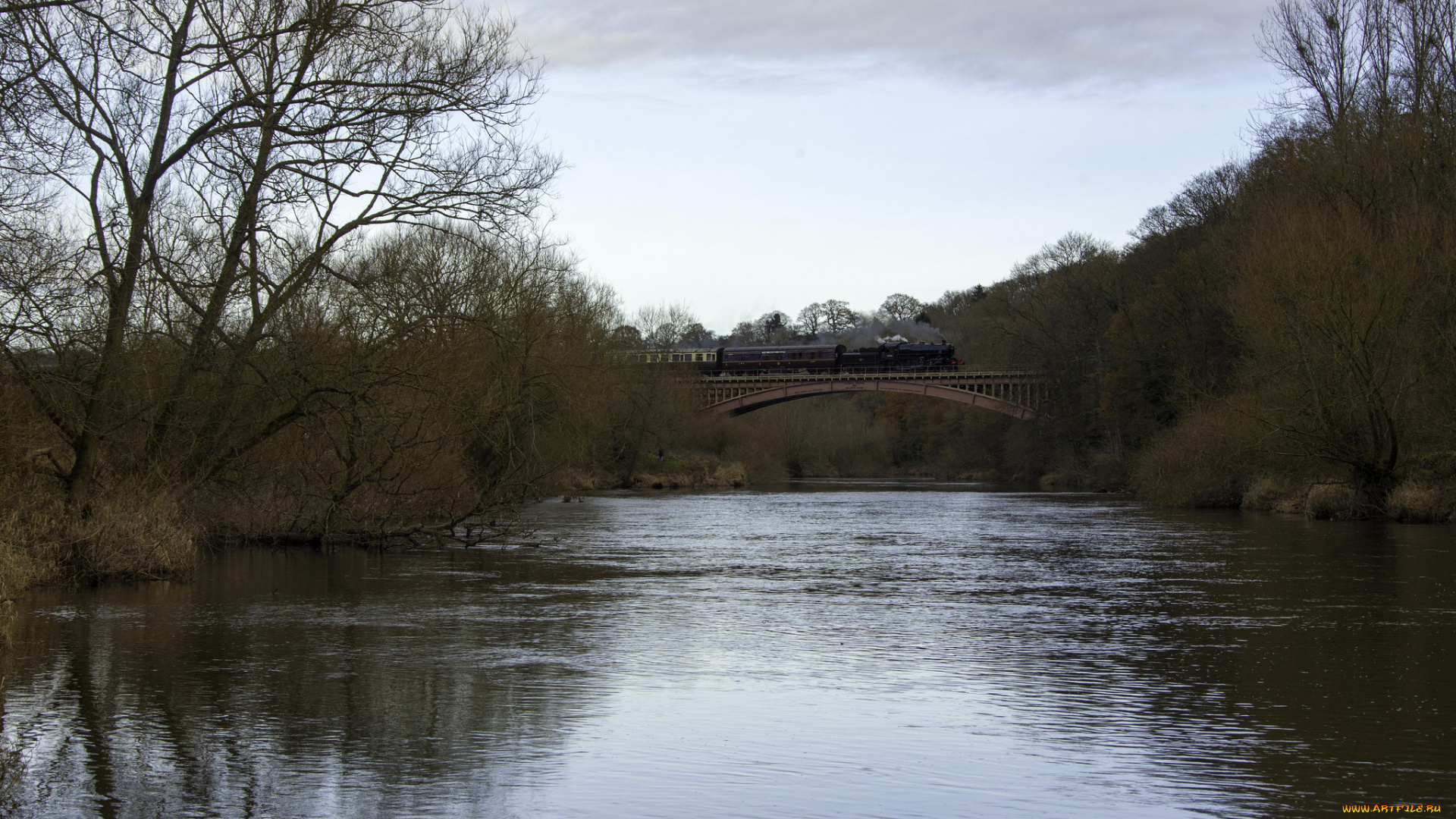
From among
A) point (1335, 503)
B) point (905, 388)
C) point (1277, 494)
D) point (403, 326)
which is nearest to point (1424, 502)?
point (1335, 503)

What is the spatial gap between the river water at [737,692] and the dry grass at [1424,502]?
11.0m

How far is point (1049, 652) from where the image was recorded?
11.3 m

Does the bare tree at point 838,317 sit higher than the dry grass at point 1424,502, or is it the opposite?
the bare tree at point 838,317

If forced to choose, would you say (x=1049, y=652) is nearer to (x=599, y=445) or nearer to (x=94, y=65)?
(x=94, y=65)

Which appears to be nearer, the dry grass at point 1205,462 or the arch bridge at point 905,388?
the dry grass at point 1205,462

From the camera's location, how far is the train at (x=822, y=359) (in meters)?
81.5

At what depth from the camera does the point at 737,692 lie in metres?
9.42

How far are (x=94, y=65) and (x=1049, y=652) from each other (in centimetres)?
1391

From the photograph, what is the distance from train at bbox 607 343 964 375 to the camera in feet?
267

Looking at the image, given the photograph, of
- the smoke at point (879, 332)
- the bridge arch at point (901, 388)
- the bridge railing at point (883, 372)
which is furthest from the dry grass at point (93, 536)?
the smoke at point (879, 332)

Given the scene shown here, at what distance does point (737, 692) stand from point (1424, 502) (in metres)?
25.0

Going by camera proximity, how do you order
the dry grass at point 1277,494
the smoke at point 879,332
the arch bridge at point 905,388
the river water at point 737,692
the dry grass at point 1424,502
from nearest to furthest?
the river water at point 737,692 < the dry grass at point 1424,502 < the dry grass at point 1277,494 < the arch bridge at point 905,388 < the smoke at point 879,332

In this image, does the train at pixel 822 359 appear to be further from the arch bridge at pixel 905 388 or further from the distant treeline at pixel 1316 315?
the distant treeline at pixel 1316 315

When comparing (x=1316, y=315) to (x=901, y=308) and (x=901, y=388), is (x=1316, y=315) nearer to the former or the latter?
(x=901, y=388)
